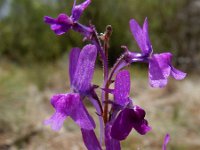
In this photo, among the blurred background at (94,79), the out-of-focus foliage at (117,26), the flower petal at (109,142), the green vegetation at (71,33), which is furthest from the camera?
the out-of-focus foliage at (117,26)

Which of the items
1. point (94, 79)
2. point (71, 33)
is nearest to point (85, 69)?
point (94, 79)

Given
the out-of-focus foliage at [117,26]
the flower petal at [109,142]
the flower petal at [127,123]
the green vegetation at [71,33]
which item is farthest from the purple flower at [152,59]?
the out-of-focus foliage at [117,26]

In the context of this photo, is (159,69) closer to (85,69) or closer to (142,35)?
(142,35)

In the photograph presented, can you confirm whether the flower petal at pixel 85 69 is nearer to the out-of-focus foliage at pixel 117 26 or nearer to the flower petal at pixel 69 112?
the flower petal at pixel 69 112

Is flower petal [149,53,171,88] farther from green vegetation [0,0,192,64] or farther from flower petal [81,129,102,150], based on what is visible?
green vegetation [0,0,192,64]

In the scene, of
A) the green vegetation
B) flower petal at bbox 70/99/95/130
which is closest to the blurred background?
the green vegetation

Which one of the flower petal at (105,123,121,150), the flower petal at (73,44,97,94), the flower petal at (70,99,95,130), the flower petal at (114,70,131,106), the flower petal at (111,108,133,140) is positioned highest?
the flower petal at (73,44,97,94)

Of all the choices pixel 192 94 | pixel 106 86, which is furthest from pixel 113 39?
pixel 106 86

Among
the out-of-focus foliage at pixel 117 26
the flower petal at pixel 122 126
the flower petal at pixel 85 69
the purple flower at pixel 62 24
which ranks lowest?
the out-of-focus foliage at pixel 117 26

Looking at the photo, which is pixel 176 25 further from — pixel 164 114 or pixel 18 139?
pixel 18 139
